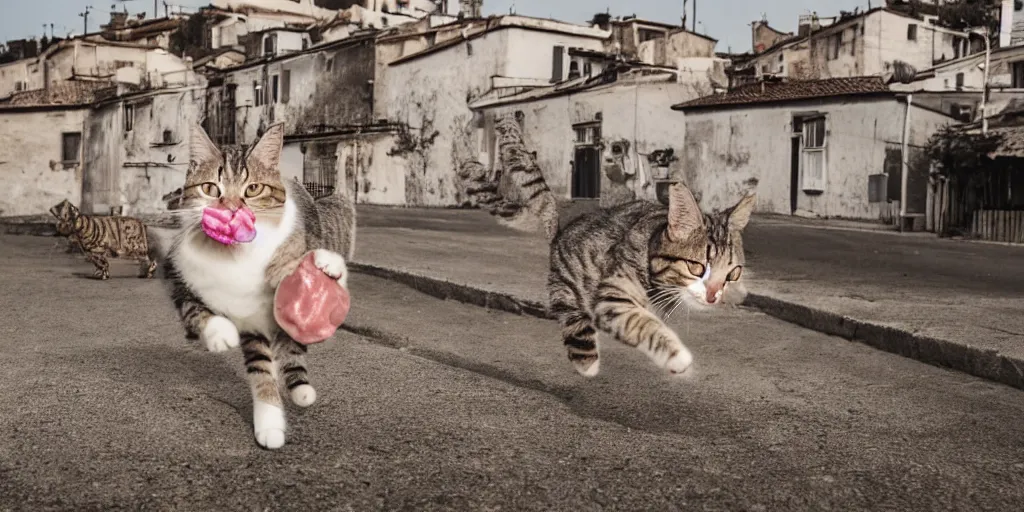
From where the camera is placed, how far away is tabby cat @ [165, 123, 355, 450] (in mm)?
2832

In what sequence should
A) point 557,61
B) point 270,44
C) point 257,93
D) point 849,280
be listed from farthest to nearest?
point 270,44 < point 257,93 < point 557,61 < point 849,280

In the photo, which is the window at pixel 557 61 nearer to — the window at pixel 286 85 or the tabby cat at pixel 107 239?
the window at pixel 286 85

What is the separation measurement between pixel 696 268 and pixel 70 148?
47.3 metres

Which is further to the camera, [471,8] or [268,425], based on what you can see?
[471,8]

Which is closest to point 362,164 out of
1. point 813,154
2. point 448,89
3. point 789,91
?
point 448,89

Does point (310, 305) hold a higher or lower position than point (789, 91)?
lower

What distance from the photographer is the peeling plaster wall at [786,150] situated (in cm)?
2600

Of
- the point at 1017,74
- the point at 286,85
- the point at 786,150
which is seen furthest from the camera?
the point at 286,85

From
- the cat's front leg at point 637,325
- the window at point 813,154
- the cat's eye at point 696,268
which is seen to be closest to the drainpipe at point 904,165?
the window at point 813,154

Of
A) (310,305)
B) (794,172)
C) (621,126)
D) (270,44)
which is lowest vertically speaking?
(310,305)

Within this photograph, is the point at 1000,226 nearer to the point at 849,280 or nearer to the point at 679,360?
the point at 849,280

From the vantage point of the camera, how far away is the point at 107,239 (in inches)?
501

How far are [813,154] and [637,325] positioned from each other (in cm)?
2546

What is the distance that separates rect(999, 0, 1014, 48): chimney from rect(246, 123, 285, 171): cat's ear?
134 ft
